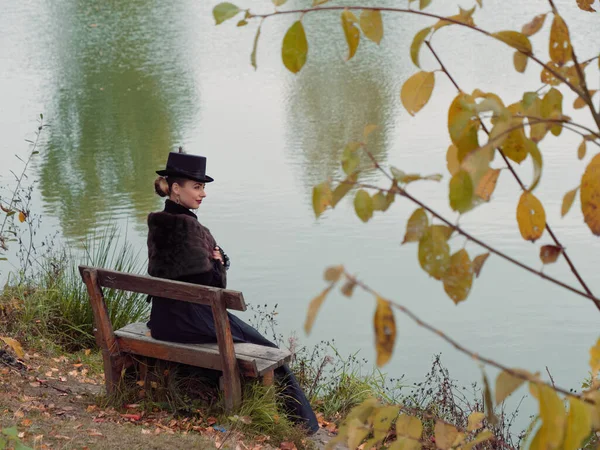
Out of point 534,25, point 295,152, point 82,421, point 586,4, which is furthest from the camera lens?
point 295,152

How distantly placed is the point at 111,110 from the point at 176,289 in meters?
11.1

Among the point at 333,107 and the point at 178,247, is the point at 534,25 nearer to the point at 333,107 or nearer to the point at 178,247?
the point at 178,247

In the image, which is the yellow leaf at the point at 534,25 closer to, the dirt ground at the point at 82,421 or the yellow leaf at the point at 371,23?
the yellow leaf at the point at 371,23

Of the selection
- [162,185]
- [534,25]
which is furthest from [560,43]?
[162,185]

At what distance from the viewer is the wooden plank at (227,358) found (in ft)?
14.1

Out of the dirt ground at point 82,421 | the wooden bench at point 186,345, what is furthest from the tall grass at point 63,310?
the wooden bench at point 186,345

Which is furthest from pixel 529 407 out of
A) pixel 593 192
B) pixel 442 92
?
pixel 442 92

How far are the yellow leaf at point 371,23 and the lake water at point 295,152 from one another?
45.0 inches

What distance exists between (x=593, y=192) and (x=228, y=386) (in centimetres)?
341

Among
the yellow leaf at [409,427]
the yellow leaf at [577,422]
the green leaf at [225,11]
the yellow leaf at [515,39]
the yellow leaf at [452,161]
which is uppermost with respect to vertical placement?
the green leaf at [225,11]

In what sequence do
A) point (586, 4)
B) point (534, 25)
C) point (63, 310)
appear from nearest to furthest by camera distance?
point (534, 25), point (586, 4), point (63, 310)

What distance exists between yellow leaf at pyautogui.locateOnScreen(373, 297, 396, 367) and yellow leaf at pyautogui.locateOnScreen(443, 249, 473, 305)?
0.17 m

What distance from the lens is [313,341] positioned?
23.2 ft

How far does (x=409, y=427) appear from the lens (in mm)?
1481
